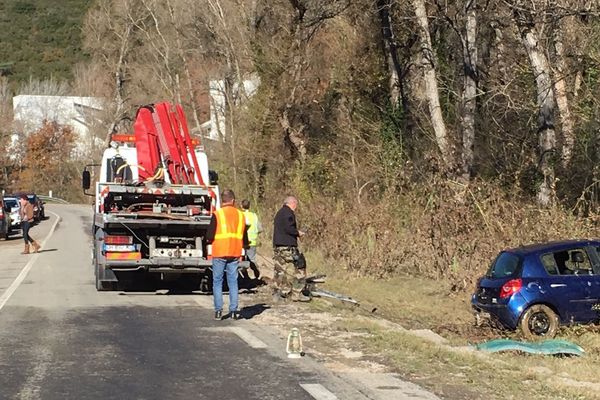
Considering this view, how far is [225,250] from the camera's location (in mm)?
12438

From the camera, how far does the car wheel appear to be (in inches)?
465

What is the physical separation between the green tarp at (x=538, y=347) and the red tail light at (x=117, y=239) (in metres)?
7.27

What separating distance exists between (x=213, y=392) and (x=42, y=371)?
1.99 m

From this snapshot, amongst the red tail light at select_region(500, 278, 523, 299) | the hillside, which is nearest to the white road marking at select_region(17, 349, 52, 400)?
the red tail light at select_region(500, 278, 523, 299)

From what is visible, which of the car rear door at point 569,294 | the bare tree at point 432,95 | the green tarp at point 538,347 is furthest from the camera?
the bare tree at point 432,95

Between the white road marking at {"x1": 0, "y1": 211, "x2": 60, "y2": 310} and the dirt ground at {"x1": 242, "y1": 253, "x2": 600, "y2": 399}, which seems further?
the white road marking at {"x1": 0, "y1": 211, "x2": 60, "y2": 310}

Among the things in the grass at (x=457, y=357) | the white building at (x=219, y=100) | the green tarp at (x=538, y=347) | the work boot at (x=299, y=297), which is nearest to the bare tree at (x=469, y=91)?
the grass at (x=457, y=357)

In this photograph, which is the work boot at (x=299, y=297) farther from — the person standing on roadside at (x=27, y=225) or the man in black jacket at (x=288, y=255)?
the person standing on roadside at (x=27, y=225)

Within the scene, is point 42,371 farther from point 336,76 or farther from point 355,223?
point 336,76

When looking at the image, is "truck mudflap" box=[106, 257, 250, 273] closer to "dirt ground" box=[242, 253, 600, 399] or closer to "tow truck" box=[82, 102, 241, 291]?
"tow truck" box=[82, 102, 241, 291]

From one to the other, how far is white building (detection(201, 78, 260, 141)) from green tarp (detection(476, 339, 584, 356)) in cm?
2354

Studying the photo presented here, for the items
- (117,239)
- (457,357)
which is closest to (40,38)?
(117,239)

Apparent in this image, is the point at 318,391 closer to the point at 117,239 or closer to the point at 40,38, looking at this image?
the point at 117,239

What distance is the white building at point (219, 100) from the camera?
115ft
